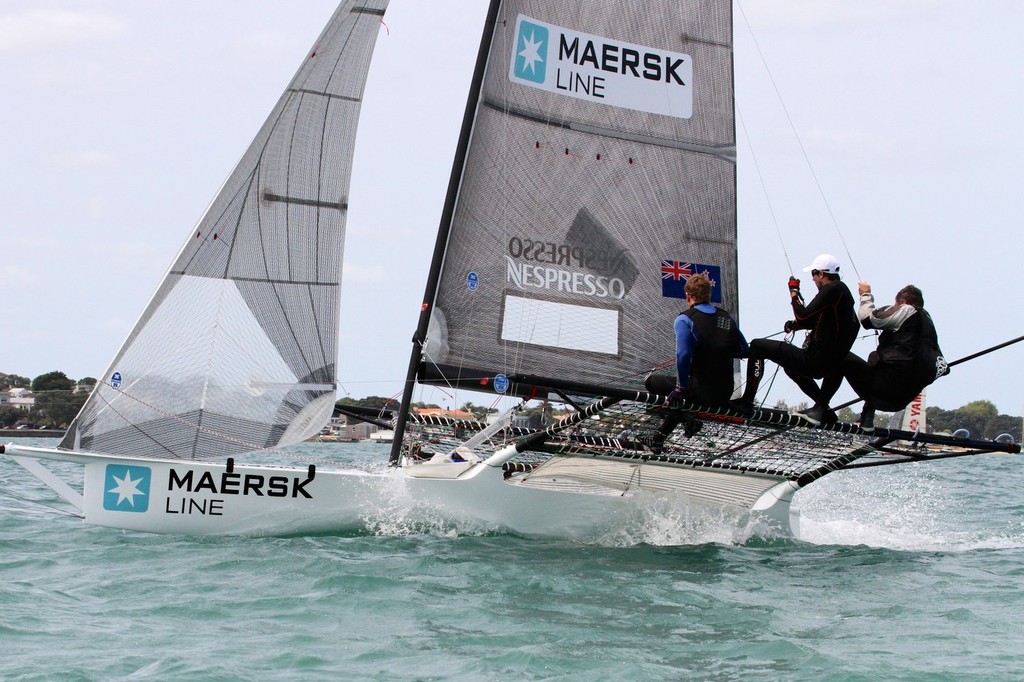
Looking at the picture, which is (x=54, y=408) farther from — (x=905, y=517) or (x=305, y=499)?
(x=305, y=499)

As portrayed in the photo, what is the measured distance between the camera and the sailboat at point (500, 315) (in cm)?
931

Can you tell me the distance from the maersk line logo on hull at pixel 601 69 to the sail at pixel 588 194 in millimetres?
12

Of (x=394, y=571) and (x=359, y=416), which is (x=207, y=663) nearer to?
(x=394, y=571)

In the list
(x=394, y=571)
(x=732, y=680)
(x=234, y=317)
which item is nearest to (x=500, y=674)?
(x=732, y=680)

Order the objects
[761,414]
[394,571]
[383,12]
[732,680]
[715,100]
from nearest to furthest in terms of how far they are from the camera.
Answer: [732,680] → [394,571] → [761,414] → [383,12] → [715,100]

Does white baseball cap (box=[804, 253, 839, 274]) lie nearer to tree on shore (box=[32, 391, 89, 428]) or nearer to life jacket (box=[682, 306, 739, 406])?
life jacket (box=[682, 306, 739, 406])

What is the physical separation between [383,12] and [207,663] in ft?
20.3

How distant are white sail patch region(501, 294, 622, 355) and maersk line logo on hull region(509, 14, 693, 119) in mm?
1814

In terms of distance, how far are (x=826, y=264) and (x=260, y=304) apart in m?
4.33

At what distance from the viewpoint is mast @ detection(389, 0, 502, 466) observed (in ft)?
32.9

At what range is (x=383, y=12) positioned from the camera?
10.2 metres

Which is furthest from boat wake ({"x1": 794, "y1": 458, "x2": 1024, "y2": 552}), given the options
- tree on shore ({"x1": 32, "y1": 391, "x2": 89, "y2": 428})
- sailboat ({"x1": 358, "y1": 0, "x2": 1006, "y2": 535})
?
tree on shore ({"x1": 32, "y1": 391, "x2": 89, "y2": 428})

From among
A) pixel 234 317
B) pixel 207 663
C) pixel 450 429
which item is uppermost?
pixel 234 317

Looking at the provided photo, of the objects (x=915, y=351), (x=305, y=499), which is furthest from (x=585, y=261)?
(x=305, y=499)
